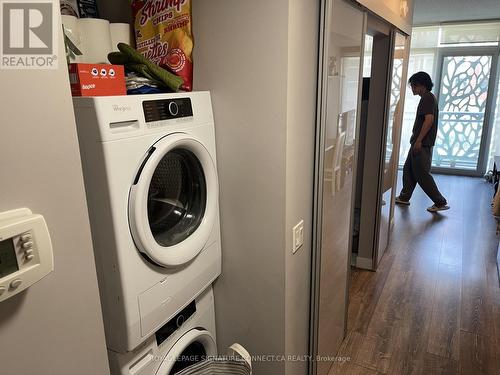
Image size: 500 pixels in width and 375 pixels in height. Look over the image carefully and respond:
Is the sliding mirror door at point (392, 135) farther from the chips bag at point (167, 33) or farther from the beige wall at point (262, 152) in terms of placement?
the chips bag at point (167, 33)

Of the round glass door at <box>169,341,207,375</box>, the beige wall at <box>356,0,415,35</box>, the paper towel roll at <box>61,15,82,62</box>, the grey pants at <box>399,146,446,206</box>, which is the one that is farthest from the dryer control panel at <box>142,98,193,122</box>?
the grey pants at <box>399,146,446,206</box>

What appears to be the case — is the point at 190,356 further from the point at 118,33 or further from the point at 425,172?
the point at 425,172

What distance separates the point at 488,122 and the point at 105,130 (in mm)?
6287

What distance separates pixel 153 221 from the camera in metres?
1.37

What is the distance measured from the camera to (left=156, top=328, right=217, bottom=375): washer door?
1.38 meters

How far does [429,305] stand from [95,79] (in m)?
2.60

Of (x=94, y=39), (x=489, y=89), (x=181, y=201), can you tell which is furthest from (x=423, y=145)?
(x=94, y=39)

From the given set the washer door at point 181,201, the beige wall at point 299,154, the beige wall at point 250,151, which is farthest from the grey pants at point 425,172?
the washer door at point 181,201

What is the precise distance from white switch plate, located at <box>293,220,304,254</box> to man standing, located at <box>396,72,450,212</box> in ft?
11.0

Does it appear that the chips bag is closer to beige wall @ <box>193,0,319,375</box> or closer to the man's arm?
beige wall @ <box>193,0,319,375</box>

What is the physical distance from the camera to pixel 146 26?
1435 mm

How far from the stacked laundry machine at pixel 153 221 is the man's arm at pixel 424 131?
3.57m

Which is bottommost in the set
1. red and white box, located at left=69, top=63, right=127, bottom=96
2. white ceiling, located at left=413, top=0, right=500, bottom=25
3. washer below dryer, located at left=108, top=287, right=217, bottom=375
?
washer below dryer, located at left=108, top=287, right=217, bottom=375

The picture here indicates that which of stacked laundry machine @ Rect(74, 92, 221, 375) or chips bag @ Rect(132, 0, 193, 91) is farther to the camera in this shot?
chips bag @ Rect(132, 0, 193, 91)
